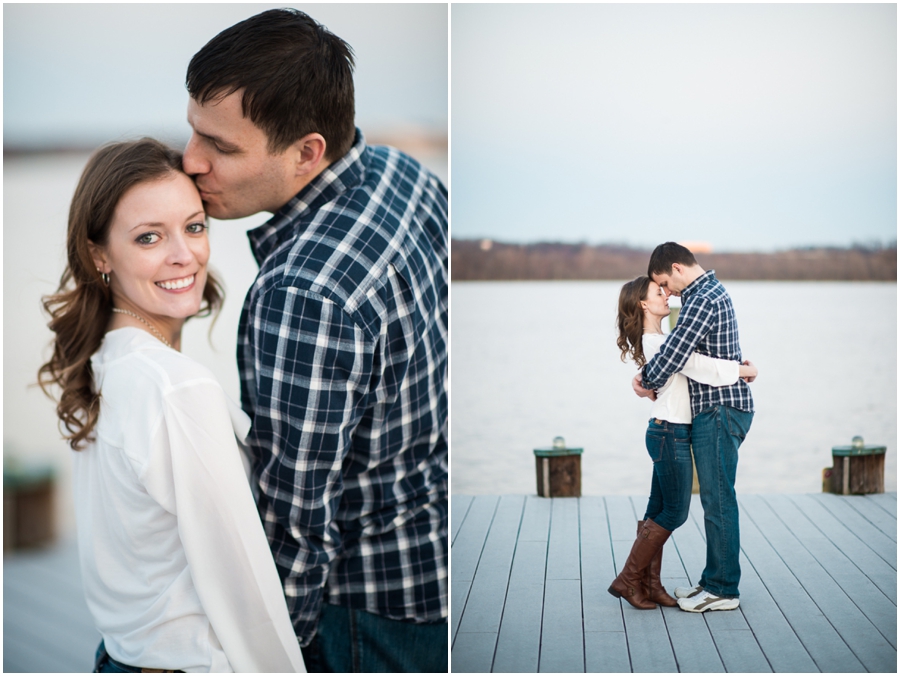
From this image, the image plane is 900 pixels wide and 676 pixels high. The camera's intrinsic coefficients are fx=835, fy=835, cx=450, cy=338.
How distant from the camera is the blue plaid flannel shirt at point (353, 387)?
6.23ft

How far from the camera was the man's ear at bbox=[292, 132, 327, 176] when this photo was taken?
6.88 feet

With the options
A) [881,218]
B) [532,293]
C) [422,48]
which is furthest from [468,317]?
[881,218]

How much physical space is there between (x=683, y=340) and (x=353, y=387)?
37.7 inches

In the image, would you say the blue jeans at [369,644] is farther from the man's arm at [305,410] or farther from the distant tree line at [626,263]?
the distant tree line at [626,263]

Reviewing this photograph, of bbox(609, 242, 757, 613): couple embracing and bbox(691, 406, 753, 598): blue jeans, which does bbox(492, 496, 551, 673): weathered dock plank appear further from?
bbox(691, 406, 753, 598): blue jeans

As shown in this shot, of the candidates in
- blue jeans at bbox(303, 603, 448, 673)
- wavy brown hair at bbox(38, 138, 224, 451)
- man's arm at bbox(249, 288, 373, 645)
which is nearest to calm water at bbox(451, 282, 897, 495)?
blue jeans at bbox(303, 603, 448, 673)

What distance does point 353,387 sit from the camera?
6.35 ft

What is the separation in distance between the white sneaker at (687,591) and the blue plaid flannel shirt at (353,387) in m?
0.68

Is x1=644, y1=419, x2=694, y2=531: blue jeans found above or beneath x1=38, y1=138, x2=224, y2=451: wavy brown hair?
beneath

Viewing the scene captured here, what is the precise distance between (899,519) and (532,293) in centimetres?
128

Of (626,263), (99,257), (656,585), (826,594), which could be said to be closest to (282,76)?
(99,257)

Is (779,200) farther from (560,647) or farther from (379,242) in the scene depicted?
(560,647)

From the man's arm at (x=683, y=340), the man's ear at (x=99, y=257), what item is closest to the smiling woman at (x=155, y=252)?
the man's ear at (x=99, y=257)

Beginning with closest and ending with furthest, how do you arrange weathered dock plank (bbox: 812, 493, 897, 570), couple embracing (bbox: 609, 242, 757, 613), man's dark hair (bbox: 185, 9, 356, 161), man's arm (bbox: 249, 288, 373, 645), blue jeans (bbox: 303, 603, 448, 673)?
man's arm (bbox: 249, 288, 373, 645) → man's dark hair (bbox: 185, 9, 356, 161) → blue jeans (bbox: 303, 603, 448, 673) → couple embracing (bbox: 609, 242, 757, 613) → weathered dock plank (bbox: 812, 493, 897, 570)
